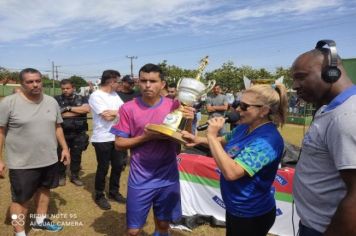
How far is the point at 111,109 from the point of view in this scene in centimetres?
532

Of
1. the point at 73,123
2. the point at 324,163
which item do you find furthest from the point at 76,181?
the point at 324,163

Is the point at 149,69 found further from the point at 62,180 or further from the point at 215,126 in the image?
the point at 62,180

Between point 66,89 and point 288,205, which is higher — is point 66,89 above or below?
above

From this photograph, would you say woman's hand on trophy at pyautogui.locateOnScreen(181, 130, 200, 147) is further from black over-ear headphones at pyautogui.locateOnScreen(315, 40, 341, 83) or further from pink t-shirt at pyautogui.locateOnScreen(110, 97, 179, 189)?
black over-ear headphones at pyautogui.locateOnScreen(315, 40, 341, 83)

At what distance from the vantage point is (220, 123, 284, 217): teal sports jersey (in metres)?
2.20

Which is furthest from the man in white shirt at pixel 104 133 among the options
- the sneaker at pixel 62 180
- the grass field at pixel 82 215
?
the sneaker at pixel 62 180

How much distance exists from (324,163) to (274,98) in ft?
2.61

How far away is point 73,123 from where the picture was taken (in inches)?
241

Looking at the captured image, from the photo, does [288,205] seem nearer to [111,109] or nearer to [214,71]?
[111,109]

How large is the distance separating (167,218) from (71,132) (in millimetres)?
3534

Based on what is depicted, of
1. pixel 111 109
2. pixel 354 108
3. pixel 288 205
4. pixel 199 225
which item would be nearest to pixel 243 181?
pixel 354 108

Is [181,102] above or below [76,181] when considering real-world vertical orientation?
above

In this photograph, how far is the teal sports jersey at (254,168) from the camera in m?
2.20

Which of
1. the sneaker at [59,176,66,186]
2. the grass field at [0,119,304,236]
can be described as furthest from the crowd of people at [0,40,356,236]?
the sneaker at [59,176,66,186]
